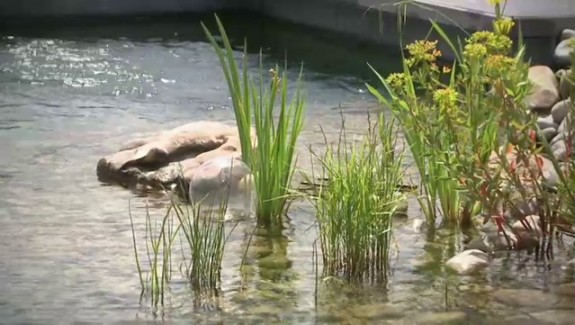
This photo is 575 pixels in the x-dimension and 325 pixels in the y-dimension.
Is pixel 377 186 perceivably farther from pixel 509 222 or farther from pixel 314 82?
pixel 314 82

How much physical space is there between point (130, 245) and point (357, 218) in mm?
922

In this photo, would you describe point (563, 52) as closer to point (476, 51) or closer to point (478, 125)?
point (478, 125)

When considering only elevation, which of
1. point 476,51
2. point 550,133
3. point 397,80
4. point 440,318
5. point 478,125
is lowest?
point 440,318

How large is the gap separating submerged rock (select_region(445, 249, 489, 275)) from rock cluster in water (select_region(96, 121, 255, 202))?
104 centimetres

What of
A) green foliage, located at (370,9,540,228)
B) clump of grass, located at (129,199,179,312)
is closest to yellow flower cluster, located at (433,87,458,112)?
green foliage, located at (370,9,540,228)

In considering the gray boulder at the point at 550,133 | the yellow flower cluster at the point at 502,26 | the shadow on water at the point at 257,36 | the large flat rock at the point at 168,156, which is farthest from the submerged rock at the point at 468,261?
the shadow on water at the point at 257,36

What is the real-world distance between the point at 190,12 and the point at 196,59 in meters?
2.77

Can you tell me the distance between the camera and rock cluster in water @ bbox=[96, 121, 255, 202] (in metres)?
4.73

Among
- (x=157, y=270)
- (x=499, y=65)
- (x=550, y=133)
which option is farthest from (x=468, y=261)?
(x=550, y=133)

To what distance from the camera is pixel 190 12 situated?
11.4 metres

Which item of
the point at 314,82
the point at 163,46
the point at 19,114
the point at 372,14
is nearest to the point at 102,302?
the point at 19,114

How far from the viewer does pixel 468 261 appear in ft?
13.0

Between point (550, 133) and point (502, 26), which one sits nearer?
point (502, 26)

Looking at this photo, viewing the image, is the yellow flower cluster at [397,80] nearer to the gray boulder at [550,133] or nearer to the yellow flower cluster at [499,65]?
the yellow flower cluster at [499,65]
